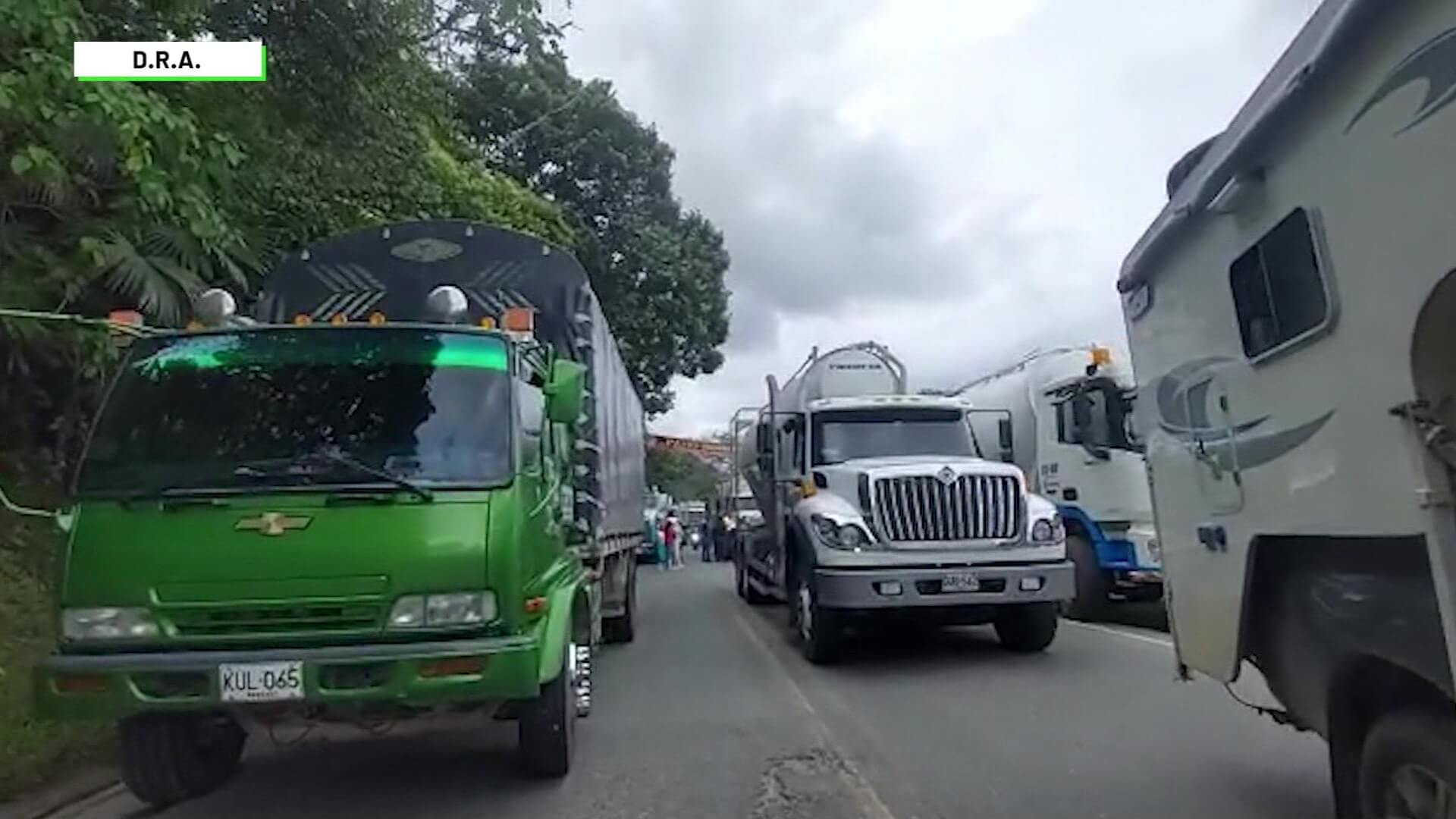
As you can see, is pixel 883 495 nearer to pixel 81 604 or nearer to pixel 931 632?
pixel 931 632

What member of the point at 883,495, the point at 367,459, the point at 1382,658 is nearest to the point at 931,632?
the point at 883,495

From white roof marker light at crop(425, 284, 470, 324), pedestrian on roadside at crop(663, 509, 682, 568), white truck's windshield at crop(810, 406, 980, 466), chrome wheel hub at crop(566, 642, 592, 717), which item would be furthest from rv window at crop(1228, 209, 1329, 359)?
pedestrian on roadside at crop(663, 509, 682, 568)

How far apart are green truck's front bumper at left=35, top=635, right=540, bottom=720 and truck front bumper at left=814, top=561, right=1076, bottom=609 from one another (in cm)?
548

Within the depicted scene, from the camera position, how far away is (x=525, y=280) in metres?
9.02

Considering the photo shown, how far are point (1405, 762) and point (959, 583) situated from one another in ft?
22.9

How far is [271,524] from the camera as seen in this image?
18.0ft

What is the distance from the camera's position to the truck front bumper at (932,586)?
10.5 metres

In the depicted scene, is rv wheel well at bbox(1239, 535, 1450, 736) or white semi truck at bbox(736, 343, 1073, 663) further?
white semi truck at bbox(736, 343, 1073, 663)

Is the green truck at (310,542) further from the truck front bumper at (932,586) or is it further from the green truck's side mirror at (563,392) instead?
the truck front bumper at (932,586)

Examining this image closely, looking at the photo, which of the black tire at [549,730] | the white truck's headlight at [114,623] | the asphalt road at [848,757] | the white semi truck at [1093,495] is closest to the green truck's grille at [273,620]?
the white truck's headlight at [114,623]

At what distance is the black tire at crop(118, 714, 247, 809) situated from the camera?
622cm

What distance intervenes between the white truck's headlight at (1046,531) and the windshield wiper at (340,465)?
672cm

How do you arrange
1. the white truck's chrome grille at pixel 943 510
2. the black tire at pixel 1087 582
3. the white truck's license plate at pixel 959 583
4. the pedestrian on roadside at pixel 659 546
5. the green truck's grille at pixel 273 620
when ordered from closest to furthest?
the green truck's grille at pixel 273 620 → the white truck's license plate at pixel 959 583 → the white truck's chrome grille at pixel 943 510 → the black tire at pixel 1087 582 → the pedestrian on roadside at pixel 659 546

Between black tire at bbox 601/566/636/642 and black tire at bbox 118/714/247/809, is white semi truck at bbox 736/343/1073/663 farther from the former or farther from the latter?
black tire at bbox 118/714/247/809
